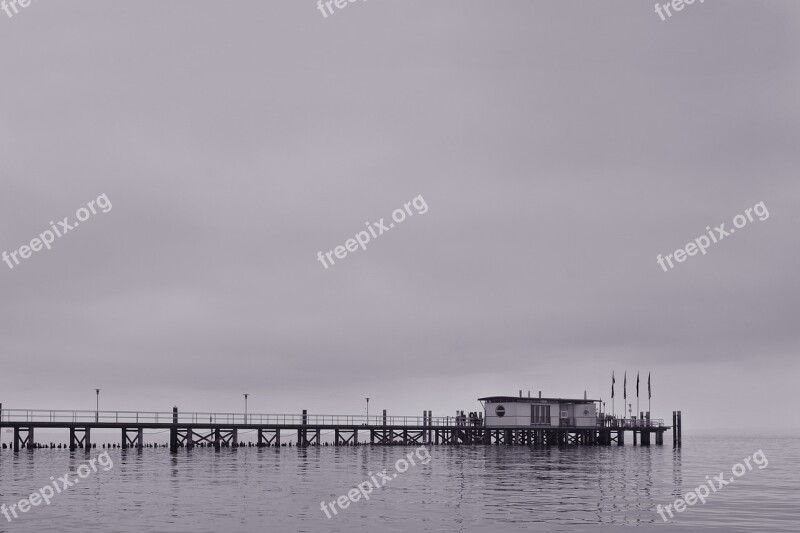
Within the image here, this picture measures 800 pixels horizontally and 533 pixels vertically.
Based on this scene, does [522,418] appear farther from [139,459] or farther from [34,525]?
[34,525]

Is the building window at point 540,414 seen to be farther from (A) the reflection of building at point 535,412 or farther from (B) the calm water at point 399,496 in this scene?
(B) the calm water at point 399,496

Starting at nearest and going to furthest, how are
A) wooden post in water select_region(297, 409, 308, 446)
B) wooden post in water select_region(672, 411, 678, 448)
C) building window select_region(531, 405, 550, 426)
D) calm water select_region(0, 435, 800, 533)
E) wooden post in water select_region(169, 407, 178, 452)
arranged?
1. calm water select_region(0, 435, 800, 533)
2. wooden post in water select_region(169, 407, 178, 452)
3. wooden post in water select_region(297, 409, 308, 446)
4. building window select_region(531, 405, 550, 426)
5. wooden post in water select_region(672, 411, 678, 448)

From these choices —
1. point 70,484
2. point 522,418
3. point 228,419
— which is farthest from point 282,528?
point 522,418

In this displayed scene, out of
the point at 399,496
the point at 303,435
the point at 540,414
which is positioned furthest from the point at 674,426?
the point at 399,496

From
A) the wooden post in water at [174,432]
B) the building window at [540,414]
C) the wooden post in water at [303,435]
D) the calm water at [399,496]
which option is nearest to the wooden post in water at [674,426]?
the building window at [540,414]

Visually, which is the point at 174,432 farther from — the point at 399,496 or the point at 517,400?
the point at 399,496

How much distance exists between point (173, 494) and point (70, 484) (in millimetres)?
8305

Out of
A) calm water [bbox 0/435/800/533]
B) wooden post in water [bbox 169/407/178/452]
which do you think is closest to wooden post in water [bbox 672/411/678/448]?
calm water [bbox 0/435/800/533]

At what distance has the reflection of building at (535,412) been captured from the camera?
99.2 m

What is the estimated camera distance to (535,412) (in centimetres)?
10025

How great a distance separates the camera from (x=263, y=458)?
250 feet

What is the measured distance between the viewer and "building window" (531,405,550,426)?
3935 inches

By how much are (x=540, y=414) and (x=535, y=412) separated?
26.0 inches

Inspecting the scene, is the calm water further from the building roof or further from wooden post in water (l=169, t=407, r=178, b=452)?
the building roof
